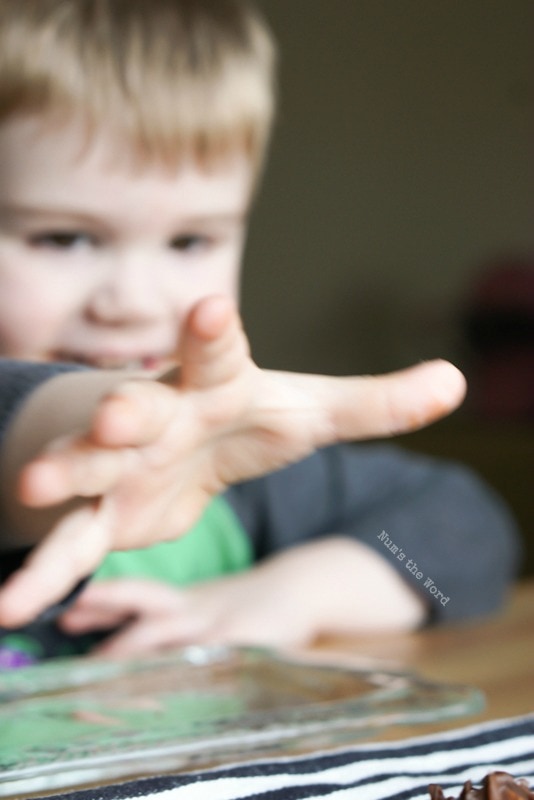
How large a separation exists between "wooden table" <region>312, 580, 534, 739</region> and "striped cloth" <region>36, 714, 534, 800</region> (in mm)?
33

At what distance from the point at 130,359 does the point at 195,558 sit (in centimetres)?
17

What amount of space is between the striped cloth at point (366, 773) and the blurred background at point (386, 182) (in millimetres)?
1752

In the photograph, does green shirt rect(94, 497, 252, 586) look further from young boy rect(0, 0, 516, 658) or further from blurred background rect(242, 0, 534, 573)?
blurred background rect(242, 0, 534, 573)

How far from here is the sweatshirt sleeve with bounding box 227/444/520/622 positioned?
76 cm

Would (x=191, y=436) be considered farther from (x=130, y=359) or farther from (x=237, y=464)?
(x=130, y=359)

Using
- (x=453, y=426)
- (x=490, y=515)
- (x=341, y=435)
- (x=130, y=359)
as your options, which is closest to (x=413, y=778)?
(x=341, y=435)

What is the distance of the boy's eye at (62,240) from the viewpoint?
71 centimetres

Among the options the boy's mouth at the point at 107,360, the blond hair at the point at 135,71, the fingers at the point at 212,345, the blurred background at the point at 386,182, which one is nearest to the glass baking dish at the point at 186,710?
the fingers at the point at 212,345

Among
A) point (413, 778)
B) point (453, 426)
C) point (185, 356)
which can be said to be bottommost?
point (453, 426)

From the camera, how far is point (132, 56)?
72cm

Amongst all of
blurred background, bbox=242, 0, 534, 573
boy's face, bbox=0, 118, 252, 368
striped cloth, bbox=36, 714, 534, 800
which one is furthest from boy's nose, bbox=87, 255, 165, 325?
blurred background, bbox=242, 0, 534, 573

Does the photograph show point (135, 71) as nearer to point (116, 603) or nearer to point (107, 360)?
point (107, 360)

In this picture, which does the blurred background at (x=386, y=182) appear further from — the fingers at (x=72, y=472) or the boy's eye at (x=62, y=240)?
the fingers at (x=72, y=472)

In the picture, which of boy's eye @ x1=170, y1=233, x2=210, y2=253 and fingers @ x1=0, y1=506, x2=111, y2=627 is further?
boy's eye @ x1=170, y1=233, x2=210, y2=253
